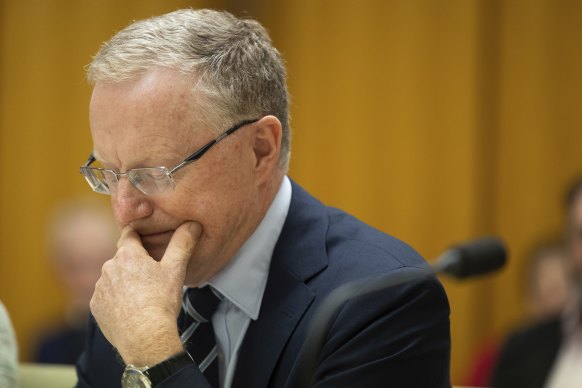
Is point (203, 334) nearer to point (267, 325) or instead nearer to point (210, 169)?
point (267, 325)

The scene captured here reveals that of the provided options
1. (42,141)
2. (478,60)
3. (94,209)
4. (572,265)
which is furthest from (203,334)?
(42,141)

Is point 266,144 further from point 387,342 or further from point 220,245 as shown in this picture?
point 387,342

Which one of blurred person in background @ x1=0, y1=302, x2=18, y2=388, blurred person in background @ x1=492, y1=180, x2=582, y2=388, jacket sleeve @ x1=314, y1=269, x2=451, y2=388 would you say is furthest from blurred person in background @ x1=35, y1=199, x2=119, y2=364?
jacket sleeve @ x1=314, y1=269, x2=451, y2=388

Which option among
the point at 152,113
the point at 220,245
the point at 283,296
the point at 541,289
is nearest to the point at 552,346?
the point at 541,289

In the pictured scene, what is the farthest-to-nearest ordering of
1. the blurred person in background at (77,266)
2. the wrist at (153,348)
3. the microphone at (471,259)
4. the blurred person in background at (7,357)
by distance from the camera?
the blurred person in background at (77,266) < the blurred person in background at (7,357) < the wrist at (153,348) < the microphone at (471,259)

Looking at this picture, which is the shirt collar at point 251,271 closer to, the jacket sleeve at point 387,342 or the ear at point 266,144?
the ear at point 266,144

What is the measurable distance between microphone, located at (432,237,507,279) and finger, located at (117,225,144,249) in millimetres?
620

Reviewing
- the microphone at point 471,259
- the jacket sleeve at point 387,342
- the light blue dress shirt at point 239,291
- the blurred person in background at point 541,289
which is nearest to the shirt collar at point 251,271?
the light blue dress shirt at point 239,291

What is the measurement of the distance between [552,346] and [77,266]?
217cm

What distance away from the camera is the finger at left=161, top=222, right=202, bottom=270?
192 centimetres

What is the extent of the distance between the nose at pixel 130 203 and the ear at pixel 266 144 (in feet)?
0.80

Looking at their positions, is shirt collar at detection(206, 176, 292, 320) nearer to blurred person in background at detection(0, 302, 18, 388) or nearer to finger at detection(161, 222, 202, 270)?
finger at detection(161, 222, 202, 270)

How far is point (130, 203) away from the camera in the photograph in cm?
197

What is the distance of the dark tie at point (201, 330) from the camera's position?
2.05 m
